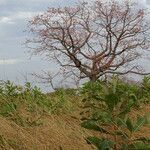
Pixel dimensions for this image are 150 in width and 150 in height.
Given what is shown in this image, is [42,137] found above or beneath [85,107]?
beneath

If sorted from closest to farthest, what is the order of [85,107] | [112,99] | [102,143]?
[102,143]
[112,99]
[85,107]

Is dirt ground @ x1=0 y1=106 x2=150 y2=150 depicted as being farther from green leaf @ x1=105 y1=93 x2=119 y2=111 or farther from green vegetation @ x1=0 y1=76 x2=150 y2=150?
green leaf @ x1=105 y1=93 x2=119 y2=111

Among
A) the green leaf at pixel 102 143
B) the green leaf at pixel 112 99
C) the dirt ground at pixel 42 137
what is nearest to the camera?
the green leaf at pixel 102 143

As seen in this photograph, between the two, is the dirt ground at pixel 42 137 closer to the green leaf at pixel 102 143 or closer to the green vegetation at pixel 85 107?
the green vegetation at pixel 85 107

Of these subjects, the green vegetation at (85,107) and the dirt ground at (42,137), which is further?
the dirt ground at (42,137)

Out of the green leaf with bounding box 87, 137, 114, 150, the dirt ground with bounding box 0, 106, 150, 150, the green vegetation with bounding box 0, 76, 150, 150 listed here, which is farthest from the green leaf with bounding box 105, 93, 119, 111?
the dirt ground with bounding box 0, 106, 150, 150

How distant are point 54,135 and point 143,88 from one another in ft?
18.3

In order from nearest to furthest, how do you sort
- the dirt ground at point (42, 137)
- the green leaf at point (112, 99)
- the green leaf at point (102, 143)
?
the green leaf at point (102, 143) → the green leaf at point (112, 99) → the dirt ground at point (42, 137)

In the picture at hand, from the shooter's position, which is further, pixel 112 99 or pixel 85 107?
pixel 85 107

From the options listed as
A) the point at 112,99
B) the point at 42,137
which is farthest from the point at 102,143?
the point at 42,137

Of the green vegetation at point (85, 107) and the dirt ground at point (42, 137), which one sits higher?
the green vegetation at point (85, 107)

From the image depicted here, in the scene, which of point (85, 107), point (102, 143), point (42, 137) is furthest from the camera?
point (85, 107)

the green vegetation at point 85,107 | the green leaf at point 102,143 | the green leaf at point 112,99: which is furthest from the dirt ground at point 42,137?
the green leaf at point 102,143

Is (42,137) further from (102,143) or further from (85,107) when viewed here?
(102,143)
